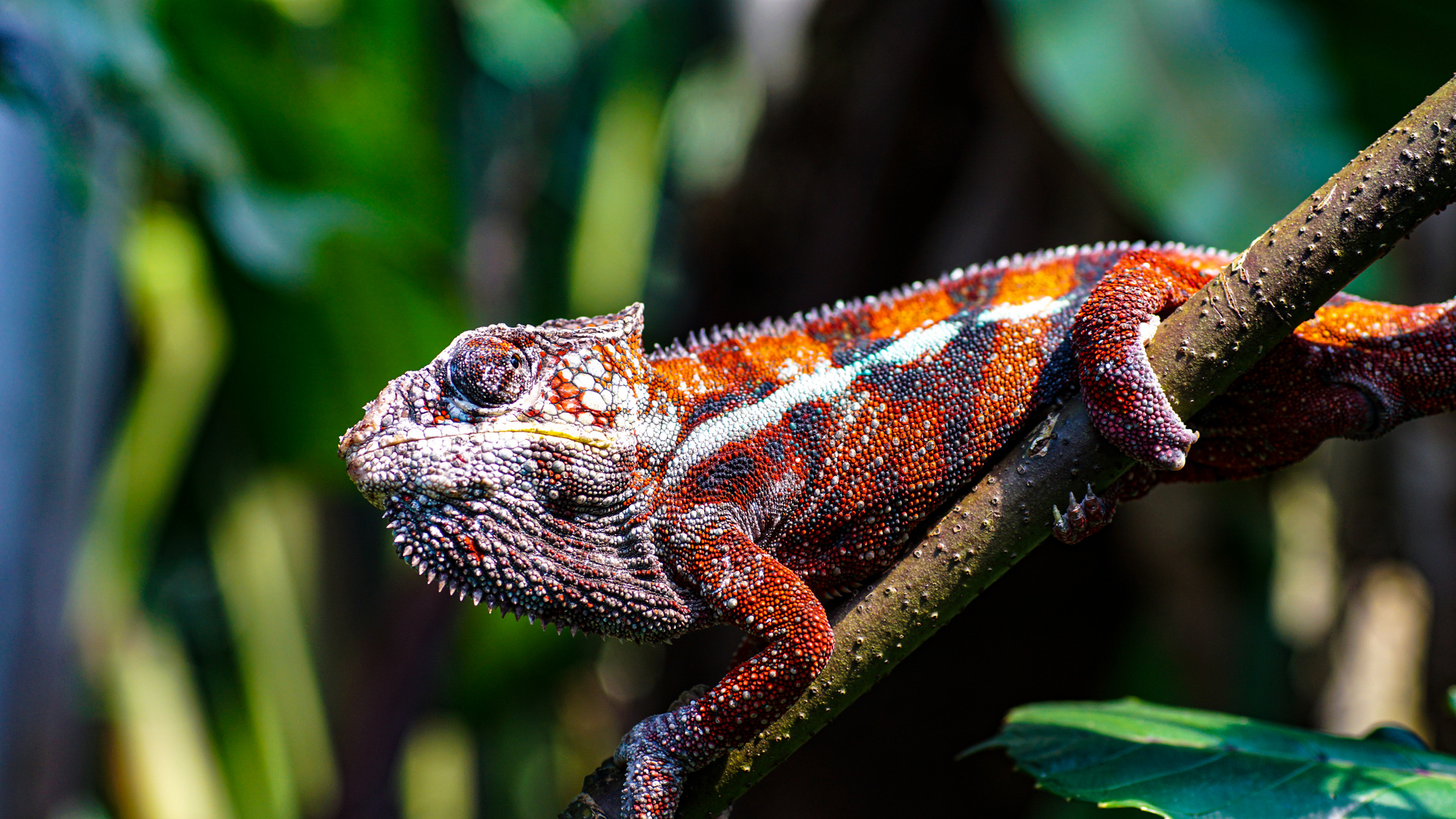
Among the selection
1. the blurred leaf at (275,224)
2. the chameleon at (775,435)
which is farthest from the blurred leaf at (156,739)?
the chameleon at (775,435)

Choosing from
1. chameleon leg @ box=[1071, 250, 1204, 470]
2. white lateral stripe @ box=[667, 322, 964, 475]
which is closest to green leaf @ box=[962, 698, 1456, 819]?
chameleon leg @ box=[1071, 250, 1204, 470]

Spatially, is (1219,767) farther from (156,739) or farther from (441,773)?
(441,773)

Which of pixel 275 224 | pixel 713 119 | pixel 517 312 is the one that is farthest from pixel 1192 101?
pixel 713 119

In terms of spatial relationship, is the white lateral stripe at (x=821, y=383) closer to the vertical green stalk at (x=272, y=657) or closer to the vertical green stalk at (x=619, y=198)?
the vertical green stalk at (x=619, y=198)

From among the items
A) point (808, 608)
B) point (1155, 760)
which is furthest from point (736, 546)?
point (1155, 760)

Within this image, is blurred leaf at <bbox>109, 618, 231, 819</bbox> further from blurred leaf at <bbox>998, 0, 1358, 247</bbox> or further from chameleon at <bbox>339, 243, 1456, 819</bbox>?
blurred leaf at <bbox>998, 0, 1358, 247</bbox>

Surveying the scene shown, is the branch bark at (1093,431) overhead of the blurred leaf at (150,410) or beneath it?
beneath

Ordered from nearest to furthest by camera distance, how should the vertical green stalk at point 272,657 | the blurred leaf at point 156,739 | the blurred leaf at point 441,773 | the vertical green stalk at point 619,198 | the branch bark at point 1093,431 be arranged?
the branch bark at point 1093,431 → the blurred leaf at point 156,739 → the vertical green stalk at point 272,657 → the vertical green stalk at point 619,198 → the blurred leaf at point 441,773
